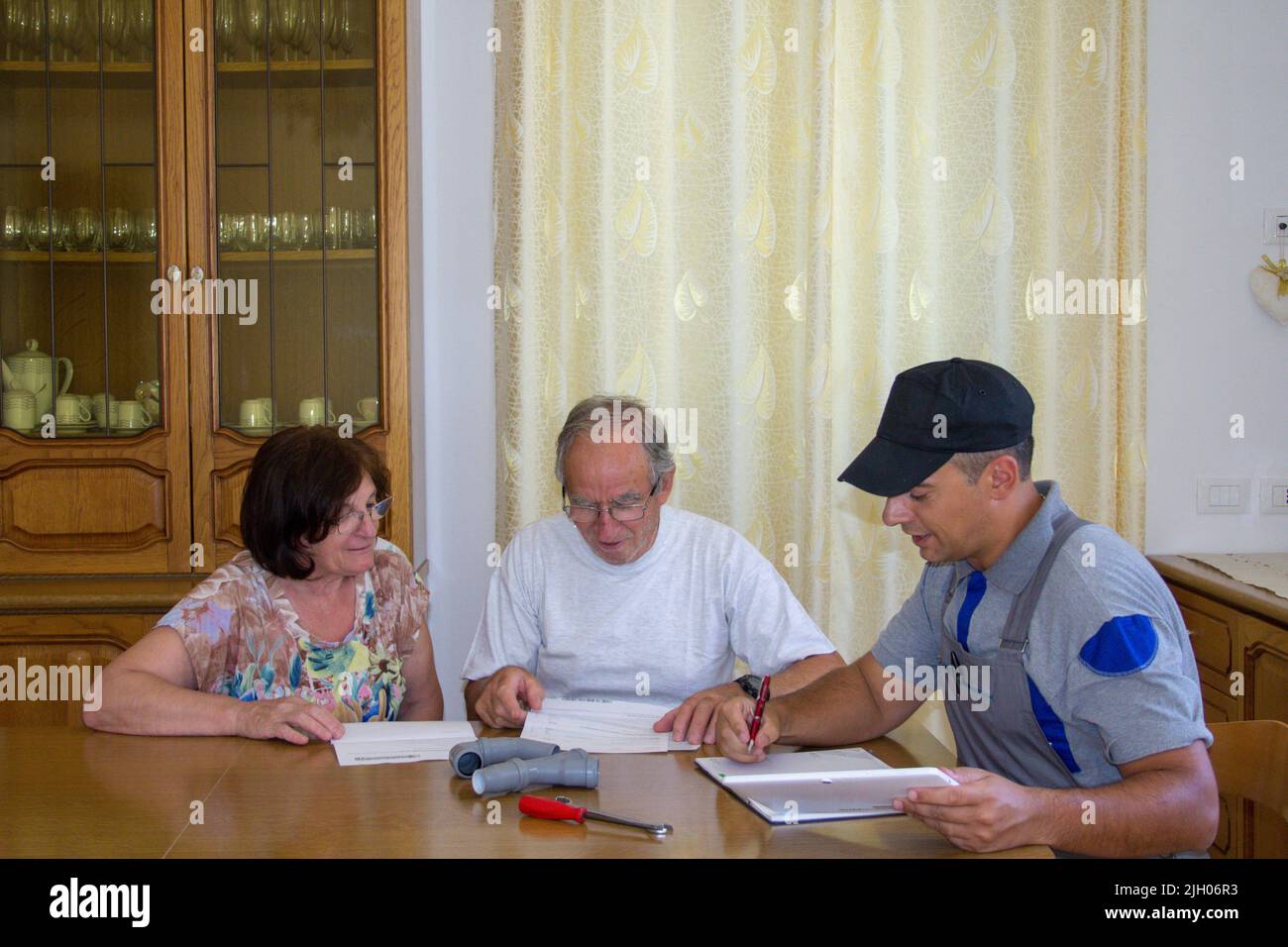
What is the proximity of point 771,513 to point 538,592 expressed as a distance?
1.01 metres

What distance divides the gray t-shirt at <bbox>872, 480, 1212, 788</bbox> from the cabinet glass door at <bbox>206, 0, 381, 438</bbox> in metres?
1.80

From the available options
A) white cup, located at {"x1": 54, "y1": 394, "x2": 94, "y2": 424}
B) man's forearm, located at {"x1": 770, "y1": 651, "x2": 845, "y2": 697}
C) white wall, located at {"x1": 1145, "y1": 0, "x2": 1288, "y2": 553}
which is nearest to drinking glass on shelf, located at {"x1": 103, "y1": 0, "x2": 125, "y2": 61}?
white cup, located at {"x1": 54, "y1": 394, "x2": 94, "y2": 424}

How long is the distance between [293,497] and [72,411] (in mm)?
1315

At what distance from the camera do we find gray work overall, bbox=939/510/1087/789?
156cm

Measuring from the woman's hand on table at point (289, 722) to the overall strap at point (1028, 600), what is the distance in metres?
0.96

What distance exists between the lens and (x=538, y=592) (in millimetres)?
2254

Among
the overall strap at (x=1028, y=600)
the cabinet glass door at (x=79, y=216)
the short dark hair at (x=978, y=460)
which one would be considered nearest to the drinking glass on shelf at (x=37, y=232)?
the cabinet glass door at (x=79, y=216)

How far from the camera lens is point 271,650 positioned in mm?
1971

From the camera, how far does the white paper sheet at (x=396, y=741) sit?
1647 mm

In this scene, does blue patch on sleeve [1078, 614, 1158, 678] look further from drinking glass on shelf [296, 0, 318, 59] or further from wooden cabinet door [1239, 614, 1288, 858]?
drinking glass on shelf [296, 0, 318, 59]

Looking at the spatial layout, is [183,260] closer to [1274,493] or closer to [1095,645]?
[1095,645]

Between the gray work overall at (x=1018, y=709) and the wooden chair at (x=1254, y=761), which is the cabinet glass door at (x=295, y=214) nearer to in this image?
the gray work overall at (x=1018, y=709)

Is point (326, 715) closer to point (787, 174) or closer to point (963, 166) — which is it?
point (787, 174)

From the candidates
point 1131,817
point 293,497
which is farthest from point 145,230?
point 1131,817
